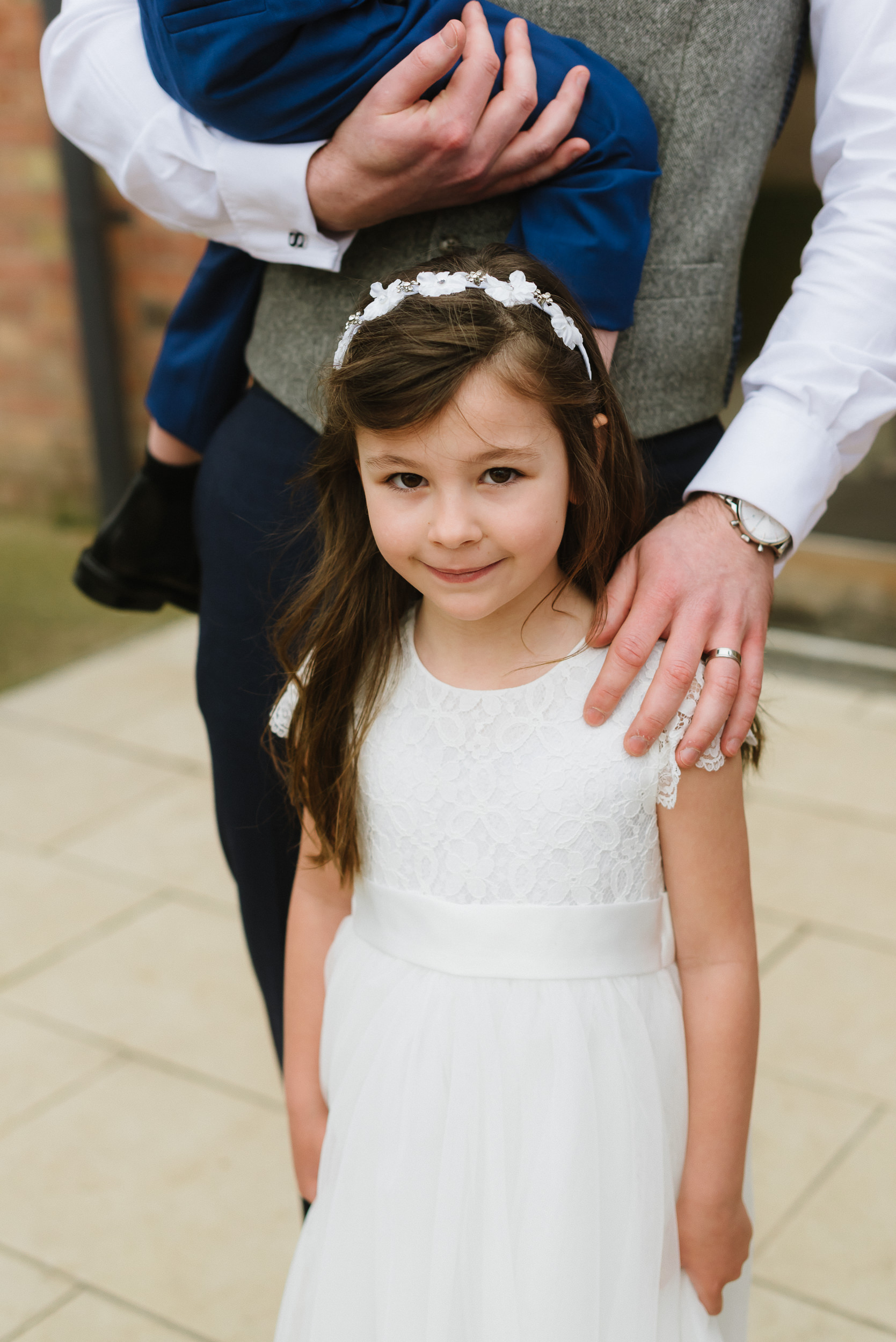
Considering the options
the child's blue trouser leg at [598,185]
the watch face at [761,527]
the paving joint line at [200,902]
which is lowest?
the paving joint line at [200,902]

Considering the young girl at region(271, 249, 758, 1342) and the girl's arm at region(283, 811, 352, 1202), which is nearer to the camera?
the young girl at region(271, 249, 758, 1342)

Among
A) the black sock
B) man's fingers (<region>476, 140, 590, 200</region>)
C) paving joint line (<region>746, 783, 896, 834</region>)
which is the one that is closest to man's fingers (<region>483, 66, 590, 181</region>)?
man's fingers (<region>476, 140, 590, 200</region>)

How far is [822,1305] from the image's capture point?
69.6 inches

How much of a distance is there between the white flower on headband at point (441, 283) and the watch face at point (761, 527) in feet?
0.91

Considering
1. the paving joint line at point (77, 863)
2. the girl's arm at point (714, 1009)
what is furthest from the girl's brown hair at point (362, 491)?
the paving joint line at point (77, 863)

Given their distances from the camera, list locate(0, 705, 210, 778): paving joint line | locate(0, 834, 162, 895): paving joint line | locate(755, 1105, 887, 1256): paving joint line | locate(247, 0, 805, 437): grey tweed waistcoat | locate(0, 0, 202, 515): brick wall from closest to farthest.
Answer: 1. locate(247, 0, 805, 437): grey tweed waistcoat
2. locate(755, 1105, 887, 1256): paving joint line
3. locate(0, 834, 162, 895): paving joint line
4. locate(0, 705, 210, 778): paving joint line
5. locate(0, 0, 202, 515): brick wall

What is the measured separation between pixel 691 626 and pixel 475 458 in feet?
0.69

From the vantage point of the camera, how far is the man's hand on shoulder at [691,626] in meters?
1.02

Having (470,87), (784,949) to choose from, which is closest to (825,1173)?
(784,949)

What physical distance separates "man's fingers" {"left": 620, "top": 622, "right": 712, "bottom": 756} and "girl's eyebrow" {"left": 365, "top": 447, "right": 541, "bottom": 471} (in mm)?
176

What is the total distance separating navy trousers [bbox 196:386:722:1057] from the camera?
1.25 m

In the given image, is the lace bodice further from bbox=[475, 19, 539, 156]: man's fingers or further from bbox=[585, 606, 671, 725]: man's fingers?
bbox=[475, 19, 539, 156]: man's fingers

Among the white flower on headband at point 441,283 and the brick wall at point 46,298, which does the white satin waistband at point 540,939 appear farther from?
the brick wall at point 46,298

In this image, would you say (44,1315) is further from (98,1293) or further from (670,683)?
(670,683)
